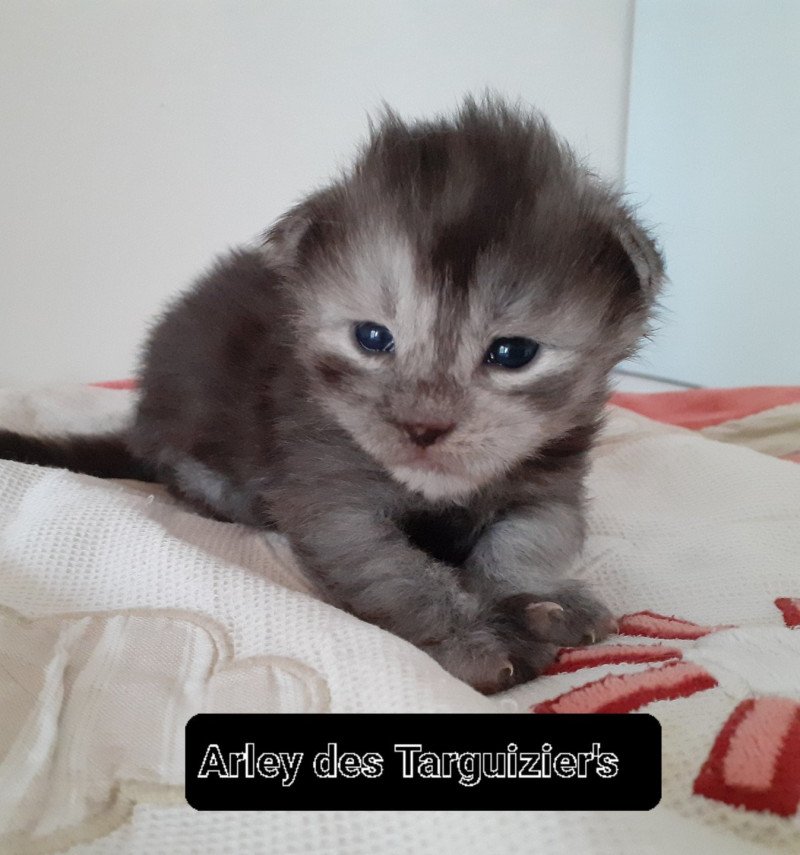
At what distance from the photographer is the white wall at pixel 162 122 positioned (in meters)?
2.02

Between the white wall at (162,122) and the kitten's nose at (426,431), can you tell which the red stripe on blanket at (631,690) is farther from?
the white wall at (162,122)

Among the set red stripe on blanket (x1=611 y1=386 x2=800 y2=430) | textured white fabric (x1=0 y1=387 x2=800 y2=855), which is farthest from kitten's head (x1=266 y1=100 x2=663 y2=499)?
red stripe on blanket (x1=611 y1=386 x2=800 y2=430)

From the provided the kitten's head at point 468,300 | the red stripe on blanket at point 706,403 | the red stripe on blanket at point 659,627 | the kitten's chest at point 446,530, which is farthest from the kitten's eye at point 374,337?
the red stripe on blanket at point 706,403

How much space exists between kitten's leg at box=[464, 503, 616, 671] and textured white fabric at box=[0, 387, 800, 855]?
83 mm

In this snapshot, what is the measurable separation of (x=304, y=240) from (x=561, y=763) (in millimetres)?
723

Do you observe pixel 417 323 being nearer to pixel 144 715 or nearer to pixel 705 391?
pixel 144 715

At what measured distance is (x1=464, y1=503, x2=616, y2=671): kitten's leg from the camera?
2.87 ft

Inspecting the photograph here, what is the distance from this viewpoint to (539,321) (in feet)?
2.77

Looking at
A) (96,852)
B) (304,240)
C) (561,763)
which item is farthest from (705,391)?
(96,852)

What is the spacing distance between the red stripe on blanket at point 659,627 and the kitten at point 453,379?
4 cm

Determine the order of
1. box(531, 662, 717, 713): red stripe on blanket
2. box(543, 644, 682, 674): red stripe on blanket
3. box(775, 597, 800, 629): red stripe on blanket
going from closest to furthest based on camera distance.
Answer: box(531, 662, 717, 713): red stripe on blanket → box(543, 644, 682, 674): red stripe on blanket → box(775, 597, 800, 629): red stripe on blanket

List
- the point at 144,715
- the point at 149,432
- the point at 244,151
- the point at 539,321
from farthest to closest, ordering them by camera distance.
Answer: the point at 244,151 < the point at 149,432 < the point at 539,321 < the point at 144,715

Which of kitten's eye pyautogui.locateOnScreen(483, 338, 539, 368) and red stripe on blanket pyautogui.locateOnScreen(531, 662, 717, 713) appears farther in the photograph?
kitten's eye pyautogui.locateOnScreen(483, 338, 539, 368)

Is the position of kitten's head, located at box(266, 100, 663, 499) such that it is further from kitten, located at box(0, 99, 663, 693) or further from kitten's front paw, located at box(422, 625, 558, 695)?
kitten's front paw, located at box(422, 625, 558, 695)
